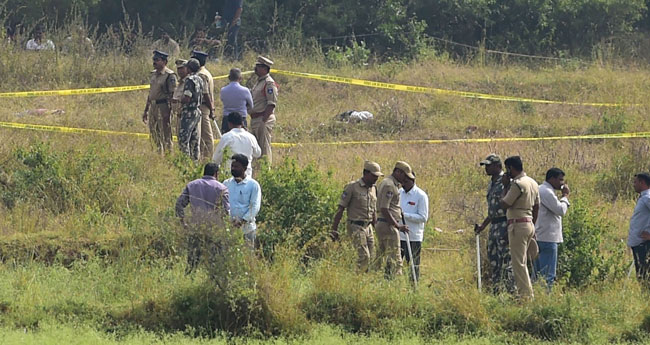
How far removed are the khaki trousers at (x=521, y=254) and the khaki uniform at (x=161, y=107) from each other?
255 inches

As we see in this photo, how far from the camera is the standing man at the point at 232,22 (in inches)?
1011

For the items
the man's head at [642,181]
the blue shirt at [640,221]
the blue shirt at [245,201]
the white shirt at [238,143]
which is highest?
the white shirt at [238,143]

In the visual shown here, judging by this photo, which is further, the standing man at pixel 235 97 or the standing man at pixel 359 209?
the standing man at pixel 235 97

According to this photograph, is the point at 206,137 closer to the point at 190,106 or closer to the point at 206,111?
the point at 206,111

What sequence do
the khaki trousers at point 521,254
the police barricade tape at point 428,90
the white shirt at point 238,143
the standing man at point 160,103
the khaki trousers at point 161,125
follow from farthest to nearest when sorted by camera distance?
the police barricade tape at point 428,90 → the khaki trousers at point 161,125 → the standing man at point 160,103 → the white shirt at point 238,143 → the khaki trousers at point 521,254

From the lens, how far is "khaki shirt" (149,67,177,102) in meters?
16.2

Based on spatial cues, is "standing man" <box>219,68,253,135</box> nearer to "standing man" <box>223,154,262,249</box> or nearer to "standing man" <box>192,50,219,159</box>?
"standing man" <box>192,50,219,159</box>

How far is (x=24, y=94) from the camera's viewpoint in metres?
19.4

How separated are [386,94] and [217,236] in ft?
36.9

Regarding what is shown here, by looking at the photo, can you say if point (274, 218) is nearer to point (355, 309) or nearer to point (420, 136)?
point (355, 309)

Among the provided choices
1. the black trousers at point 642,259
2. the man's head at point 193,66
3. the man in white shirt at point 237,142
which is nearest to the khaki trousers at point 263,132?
the man's head at point 193,66

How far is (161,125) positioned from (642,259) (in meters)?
7.53

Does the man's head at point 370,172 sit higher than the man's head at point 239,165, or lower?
lower

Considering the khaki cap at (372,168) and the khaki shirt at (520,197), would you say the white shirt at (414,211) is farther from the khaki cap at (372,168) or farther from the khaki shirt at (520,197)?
the khaki shirt at (520,197)
